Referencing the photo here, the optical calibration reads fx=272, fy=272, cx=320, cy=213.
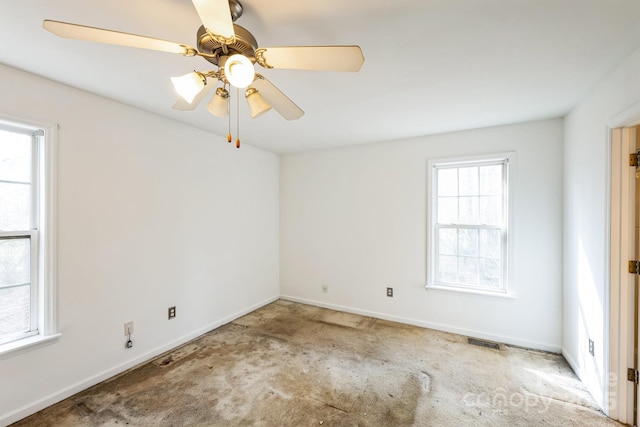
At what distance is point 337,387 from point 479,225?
7.52 ft

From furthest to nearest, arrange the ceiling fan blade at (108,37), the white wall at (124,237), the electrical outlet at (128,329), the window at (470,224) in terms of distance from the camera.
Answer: the window at (470,224)
the electrical outlet at (128,329)
the white wall at (124,237)
the ceiling fan blade at (108,37)

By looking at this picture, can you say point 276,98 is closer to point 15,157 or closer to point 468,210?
point 15,157

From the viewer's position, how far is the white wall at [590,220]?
72.7 inches

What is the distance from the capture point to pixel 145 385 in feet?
7.25

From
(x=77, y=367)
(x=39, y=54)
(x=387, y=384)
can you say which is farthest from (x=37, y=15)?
(x=387, y=384)

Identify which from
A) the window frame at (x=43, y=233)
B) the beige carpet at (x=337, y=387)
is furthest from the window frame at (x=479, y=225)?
the window frame at (x=43, y=233)

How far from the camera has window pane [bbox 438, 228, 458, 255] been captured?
3236 millimetres

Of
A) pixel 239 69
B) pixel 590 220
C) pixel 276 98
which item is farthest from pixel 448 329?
A: pixel 239 69

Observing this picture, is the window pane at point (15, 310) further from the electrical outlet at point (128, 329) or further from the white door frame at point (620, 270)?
the white door frame at point (620, 270)

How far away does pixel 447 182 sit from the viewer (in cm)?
329

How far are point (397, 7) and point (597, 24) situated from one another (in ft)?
3.49

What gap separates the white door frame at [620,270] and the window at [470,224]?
1053mm

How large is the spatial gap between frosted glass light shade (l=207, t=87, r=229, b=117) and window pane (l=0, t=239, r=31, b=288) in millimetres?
1739

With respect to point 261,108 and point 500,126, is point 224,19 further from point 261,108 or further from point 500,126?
point 500,126
